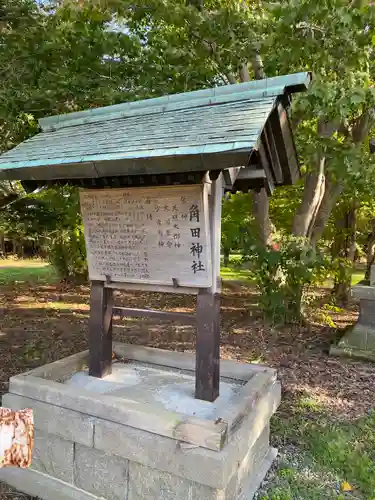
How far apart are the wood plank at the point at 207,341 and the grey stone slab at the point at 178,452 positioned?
16.4 inches

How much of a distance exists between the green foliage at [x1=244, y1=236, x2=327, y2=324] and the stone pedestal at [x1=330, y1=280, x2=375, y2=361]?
930 mm

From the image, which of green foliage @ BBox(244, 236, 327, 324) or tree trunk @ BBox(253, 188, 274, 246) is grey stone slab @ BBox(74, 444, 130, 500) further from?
tree trunk @ BBox(253, 188, 274, 246)

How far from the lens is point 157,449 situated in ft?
8.75

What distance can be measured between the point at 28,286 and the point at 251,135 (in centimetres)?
1189

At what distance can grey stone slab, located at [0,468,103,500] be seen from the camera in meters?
3.00

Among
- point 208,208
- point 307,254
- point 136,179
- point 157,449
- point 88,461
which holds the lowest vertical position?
point 88,461

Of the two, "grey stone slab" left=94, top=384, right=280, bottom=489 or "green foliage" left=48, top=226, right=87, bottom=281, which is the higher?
"green foliage" left=48, top=226, right=87, bottom=281

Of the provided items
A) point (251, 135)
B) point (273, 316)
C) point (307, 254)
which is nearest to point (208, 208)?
point (251, 135)

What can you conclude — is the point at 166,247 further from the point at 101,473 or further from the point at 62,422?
the point at 101,473

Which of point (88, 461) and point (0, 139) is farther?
point (0, 139)

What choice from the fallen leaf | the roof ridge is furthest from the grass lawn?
the roof ridge

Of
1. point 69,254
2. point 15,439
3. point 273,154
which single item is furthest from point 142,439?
point 69,254

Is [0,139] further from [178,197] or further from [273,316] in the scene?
[273,316]

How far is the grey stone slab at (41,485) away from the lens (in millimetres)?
2998
